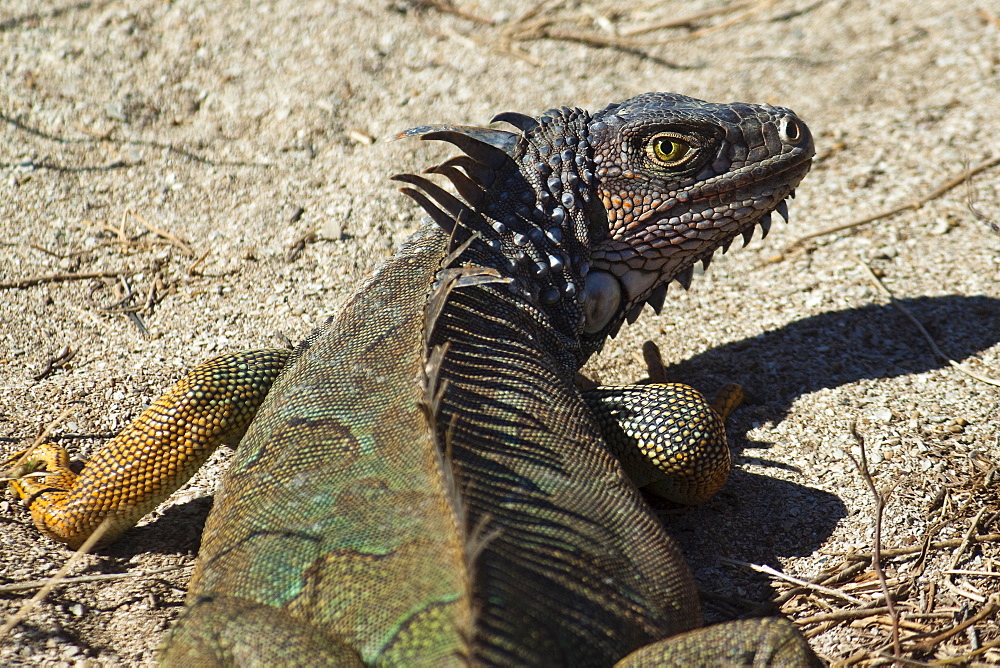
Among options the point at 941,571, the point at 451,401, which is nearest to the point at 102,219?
the point at 451,401

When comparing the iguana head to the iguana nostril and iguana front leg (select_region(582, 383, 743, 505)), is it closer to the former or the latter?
the iguana nostril

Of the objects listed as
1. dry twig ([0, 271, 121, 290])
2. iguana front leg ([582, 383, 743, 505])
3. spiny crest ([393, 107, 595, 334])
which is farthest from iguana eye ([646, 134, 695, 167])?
dry twig ([0, 271, 121, 290])

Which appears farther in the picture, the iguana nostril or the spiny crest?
the iguana nostril

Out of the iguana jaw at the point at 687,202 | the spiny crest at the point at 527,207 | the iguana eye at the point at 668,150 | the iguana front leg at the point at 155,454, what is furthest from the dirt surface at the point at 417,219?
the iguana eye at the point at 668,150

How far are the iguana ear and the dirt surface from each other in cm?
162

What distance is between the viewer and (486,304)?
374 centimetres

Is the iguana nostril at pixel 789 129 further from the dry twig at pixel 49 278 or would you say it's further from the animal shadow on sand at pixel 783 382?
the dry twig at pixel 49 278

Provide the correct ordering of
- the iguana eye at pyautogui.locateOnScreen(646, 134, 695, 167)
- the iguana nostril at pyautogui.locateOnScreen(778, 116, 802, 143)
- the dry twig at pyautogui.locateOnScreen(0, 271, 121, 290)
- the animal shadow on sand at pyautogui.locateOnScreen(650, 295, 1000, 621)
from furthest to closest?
the dry twig at pyautogui.locateOnScreen(0, 271, 121, 290) → the iguana nostril at pyautogui.locateOnScreen(778, 116, 802, 143) → the iguana eye at pyautogui.locateOnScreen(646, 134, 695, 167) → the animal shadow on sand at pyautogui.locateOnScreen(650, 295, 1000, 621)

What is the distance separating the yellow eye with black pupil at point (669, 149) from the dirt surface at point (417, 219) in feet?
4.66

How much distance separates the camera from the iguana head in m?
3.91

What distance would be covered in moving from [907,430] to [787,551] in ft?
3.37

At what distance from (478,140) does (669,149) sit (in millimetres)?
862

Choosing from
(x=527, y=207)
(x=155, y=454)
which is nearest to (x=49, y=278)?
(x=155, y=454)

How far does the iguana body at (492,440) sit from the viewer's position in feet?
8.52
